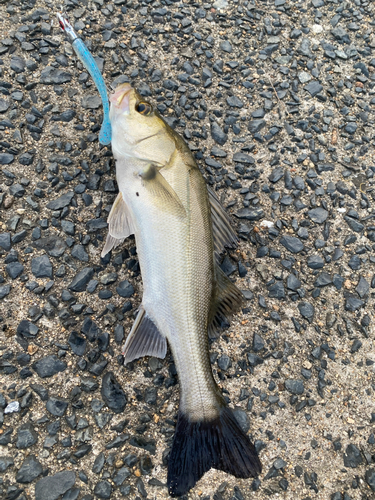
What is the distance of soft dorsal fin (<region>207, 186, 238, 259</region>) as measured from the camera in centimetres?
291

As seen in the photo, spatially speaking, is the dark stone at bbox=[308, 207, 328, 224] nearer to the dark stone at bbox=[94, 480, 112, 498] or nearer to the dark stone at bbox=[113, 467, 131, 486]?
the dark stone at bbox=[113, 467, 131, 486]

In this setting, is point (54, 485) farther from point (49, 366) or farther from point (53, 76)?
point (53, 76)

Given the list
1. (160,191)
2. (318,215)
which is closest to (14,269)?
(160,191)

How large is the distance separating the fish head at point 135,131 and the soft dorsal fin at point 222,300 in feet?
3.32

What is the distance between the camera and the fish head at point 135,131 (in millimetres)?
2850

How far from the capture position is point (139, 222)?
276 cm

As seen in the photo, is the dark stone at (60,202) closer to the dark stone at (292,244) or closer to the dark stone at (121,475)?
the dark stone at (292,244)

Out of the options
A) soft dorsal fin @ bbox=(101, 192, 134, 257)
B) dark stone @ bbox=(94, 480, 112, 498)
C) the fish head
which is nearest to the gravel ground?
dark stone @ bbox=(94, 480, 112, 498)

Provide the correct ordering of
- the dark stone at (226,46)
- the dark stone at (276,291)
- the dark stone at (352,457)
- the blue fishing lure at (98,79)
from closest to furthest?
the dark stone at (352,457) < the blue fishing lure at (98,79) < the dark stone at (276,291) < the dark stone at (226,46)

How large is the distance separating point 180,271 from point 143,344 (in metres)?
0.61

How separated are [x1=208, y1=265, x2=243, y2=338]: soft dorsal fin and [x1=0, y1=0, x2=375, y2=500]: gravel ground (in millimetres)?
207

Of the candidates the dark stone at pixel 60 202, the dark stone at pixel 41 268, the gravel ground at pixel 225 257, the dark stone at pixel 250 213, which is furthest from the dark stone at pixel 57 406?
the dark stone at pixel 250 213

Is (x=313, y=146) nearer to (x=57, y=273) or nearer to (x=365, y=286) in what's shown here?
(x=365, y=286)

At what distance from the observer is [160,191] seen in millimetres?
2748
